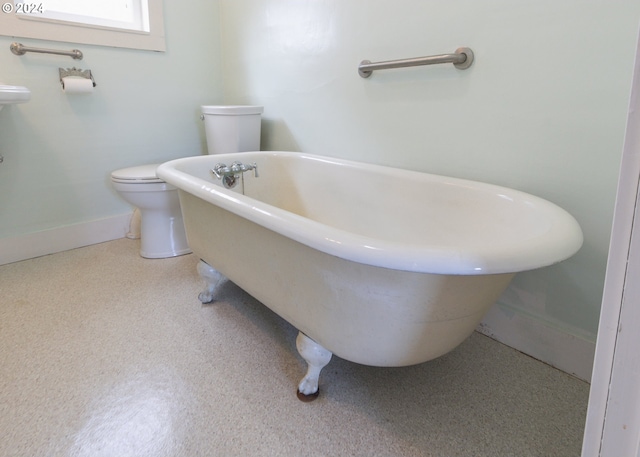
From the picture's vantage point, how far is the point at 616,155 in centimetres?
101

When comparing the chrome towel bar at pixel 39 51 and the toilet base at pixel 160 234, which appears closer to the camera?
the chrome towel bar at pixel 39 51

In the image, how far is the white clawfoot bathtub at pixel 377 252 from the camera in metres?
0.68

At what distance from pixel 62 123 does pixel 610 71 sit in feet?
7.41

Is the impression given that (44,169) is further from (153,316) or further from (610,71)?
(610,71)

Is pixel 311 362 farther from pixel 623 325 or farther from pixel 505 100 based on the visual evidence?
pixel 505 100

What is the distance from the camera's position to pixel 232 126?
2033 millimetres

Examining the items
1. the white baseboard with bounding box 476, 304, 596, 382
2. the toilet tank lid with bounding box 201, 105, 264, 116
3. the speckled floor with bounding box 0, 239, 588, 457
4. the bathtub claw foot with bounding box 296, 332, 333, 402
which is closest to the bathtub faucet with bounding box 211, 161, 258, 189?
the toilet tank lid with bounding box 201, 105, 264, 116

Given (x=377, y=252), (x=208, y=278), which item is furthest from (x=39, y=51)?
(x=377, y=252)

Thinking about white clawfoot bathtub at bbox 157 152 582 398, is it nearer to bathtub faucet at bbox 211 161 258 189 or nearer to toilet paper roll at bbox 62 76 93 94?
bathtub faucet at bbox 211 161 258 189

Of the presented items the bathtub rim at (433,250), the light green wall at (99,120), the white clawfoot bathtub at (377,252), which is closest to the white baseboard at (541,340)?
the white clawfoot bathtub at (377,252)

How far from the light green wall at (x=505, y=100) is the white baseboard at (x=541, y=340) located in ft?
0.10

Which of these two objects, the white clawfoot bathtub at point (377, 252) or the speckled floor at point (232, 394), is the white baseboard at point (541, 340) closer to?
the speckled floor at point (232, 394)

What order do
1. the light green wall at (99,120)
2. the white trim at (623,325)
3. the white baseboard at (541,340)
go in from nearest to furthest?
the white trim at (623,325) → the white baseboard at (541,340) → the light green wall at (99,120)

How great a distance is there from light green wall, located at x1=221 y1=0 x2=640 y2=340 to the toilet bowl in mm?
832
